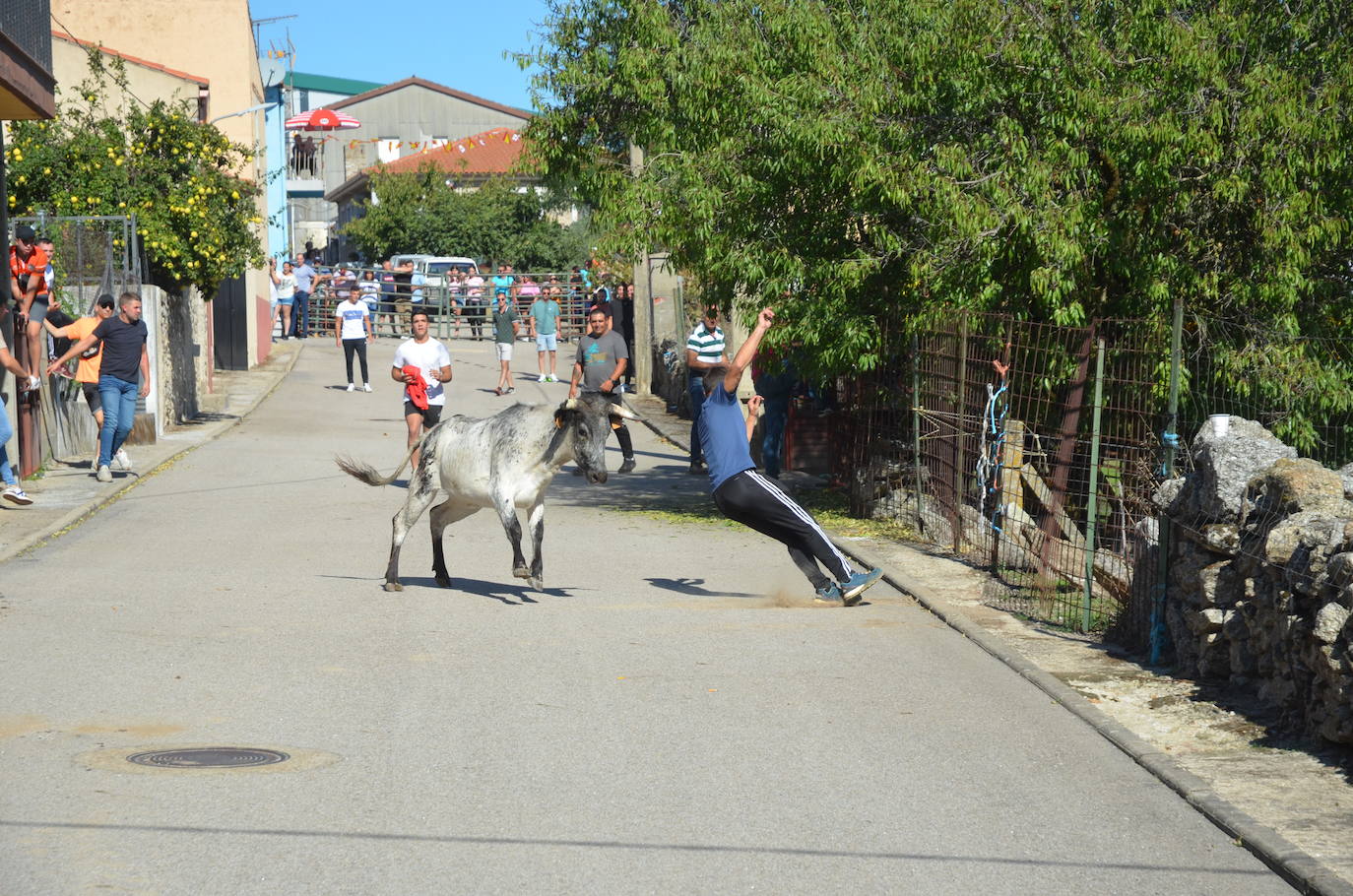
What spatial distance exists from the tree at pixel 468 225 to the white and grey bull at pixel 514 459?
52.5m

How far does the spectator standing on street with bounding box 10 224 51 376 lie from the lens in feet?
59.5

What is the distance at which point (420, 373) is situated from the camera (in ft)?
56.9

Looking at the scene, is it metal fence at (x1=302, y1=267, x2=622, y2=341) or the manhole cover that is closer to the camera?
the manhole cover

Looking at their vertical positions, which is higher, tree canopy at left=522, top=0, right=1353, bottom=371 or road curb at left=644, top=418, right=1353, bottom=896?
tree canopy at left=522, top=0, right=1353, bottom=371

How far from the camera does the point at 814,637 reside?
32.6ft

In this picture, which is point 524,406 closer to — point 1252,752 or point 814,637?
point 814,637

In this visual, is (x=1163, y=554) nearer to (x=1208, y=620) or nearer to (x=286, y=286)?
(x=1208, y=620)

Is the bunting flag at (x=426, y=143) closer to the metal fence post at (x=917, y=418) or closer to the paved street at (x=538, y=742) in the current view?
the metal fence post at (x=917, y=418)

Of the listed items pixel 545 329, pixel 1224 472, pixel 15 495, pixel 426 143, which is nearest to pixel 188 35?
pixel 545 329

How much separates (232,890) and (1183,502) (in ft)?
19.7

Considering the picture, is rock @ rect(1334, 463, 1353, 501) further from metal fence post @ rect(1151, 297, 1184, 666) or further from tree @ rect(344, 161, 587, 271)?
tree @ rect(344, 161, 587, 271)

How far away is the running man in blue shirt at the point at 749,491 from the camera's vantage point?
35.6 ft

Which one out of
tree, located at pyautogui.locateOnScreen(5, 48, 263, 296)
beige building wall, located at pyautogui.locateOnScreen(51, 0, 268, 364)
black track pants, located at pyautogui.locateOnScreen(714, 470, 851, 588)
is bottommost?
black track pants, located at pyautogui.locateOnScreen(714, 470, 851, 588)

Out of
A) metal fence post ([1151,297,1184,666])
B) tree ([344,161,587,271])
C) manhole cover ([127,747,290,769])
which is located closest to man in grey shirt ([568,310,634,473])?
metal fence post ([1151,297,1184,666])
